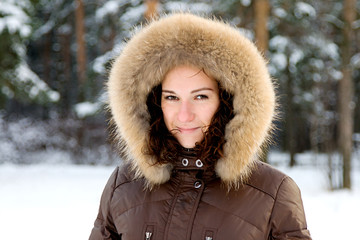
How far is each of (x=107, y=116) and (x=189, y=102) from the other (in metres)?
4.60

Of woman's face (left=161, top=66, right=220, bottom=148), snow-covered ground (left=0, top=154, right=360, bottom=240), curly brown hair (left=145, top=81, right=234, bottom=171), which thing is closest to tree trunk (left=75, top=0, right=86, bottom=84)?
snow-covered ground (left=0, top=154, right=360, bottom=240)

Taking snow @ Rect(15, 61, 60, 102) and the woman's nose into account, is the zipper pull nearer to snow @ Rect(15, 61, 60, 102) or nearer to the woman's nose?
the woman's nose

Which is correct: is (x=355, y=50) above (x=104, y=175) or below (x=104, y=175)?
above

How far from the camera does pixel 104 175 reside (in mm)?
11719

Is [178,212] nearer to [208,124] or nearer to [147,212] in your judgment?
[147,212]

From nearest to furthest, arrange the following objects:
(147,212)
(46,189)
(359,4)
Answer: (147,212)
(46,189)
(359,4)

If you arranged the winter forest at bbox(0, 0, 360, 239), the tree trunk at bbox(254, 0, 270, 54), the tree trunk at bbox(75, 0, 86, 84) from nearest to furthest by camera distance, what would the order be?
the winter forest at bbox(0, 0, 360, 239), the tree trunk at bbox(254, 0, 270, 54), the tree trunk at bbox(75, 0, 86, 84)

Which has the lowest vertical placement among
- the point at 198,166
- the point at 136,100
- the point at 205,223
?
the point at 205,223

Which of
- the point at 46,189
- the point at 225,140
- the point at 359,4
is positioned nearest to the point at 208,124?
the point at 225,140

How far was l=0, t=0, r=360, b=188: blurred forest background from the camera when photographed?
929 cm

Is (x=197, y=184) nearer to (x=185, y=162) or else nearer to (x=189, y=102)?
(x=185, y=162)

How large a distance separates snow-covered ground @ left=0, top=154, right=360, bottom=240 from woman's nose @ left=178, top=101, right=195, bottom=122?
4338 millimetres

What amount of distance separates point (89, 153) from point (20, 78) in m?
4.42

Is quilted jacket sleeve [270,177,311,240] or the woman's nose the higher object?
the woman's nose
